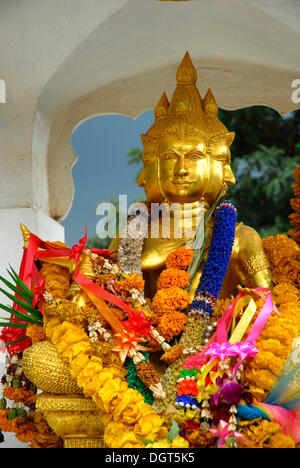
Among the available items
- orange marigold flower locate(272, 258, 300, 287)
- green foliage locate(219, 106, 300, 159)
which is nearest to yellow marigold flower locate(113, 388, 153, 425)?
orange marigold flower locate(272, 258, 300, 287)

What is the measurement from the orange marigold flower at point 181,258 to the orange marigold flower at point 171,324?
0.26m

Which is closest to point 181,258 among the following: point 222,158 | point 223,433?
point 222,158

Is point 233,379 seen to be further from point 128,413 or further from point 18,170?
point 18,170

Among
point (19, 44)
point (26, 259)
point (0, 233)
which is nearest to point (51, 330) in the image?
point (26, 259)

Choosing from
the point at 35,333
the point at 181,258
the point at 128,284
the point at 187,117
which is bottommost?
the point at 35,333

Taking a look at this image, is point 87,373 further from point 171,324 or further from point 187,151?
point 187,151

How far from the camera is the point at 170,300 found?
2945 millimetres

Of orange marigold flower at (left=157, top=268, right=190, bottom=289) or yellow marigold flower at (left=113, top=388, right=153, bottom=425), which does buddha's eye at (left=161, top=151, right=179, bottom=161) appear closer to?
orange marigold flower at (left=157, top=268, right=190, bottom=289)

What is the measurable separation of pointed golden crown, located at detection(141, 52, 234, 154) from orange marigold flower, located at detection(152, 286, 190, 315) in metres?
0.80

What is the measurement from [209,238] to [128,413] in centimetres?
103

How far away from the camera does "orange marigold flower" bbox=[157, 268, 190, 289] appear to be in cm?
302

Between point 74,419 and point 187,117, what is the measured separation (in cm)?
158

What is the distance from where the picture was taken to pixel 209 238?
10.6 ft

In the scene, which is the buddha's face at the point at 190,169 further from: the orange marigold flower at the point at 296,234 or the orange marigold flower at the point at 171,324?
the orange marigold flower at the point at 171,324
